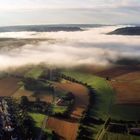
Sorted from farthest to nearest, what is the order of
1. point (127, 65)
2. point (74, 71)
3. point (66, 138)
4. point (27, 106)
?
1. point (127, 65)
2. point (74, 71)
3. point (27, 106)
4. point (66, 138)

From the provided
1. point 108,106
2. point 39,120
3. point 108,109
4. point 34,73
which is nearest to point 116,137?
point 108,109

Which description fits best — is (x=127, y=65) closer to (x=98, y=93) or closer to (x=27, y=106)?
(x=98, y=93)

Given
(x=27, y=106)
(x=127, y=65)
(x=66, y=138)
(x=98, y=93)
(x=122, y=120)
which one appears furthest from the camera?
(x=127, y=65)

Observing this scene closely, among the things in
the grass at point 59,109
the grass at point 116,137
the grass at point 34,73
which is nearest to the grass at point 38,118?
the grass at point 59,109

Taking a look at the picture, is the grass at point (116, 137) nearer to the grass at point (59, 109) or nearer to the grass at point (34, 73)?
the grass at point (59, 109)

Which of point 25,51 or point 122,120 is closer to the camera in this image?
point 122,120

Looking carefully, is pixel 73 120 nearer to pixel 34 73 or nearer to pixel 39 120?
pixel 39 120

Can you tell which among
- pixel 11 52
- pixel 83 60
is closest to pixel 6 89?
pixel 83 60
